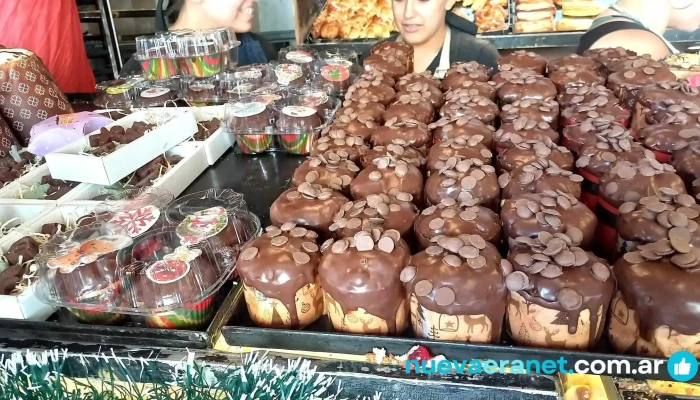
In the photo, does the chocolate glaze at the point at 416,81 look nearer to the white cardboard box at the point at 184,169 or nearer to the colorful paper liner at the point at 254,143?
the colorful paper liner at the point at 254,143

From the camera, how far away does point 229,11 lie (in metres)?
3.87

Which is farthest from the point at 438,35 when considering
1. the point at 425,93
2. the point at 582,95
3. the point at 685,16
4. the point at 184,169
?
the point at 184,169

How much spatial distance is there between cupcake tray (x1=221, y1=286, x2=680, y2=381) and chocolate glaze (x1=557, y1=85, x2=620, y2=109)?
1189mm

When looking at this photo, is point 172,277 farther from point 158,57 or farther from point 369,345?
point 158,57

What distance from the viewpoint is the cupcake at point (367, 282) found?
1.25 metres

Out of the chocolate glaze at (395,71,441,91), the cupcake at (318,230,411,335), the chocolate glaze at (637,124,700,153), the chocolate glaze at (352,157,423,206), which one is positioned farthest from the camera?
the chocolate glaze at (395,71,441,91)

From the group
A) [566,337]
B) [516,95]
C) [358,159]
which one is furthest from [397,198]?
[516,95]

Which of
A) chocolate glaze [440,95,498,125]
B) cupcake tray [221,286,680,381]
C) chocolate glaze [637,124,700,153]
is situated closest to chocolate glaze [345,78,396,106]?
chocolate glaze [440,95,498,125]

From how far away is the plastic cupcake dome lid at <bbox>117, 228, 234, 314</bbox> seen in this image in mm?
1364

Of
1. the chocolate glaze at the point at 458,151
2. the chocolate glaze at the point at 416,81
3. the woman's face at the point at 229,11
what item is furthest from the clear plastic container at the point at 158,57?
the chocolate glaze at the point at 458,151

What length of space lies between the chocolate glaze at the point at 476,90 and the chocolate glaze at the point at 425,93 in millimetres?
40

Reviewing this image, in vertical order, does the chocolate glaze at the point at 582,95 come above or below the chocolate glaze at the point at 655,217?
above

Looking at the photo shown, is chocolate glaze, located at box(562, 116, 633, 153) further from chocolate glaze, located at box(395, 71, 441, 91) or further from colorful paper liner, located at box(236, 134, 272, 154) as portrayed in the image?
colorful paper liner, located at box(236, 134, 272, 154)

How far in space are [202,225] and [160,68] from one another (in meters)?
1.79
